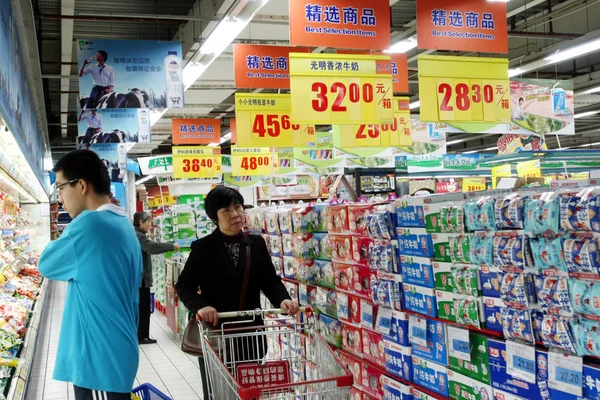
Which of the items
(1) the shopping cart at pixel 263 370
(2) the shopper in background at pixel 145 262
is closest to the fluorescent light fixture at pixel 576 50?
(2) the shopper in background at pixel 145 262

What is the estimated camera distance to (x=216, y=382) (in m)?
3.07

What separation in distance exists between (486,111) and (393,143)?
9.99 feet

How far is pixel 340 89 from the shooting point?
776cm

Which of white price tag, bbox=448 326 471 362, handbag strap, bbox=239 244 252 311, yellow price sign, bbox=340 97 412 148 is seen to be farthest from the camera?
yellow price sign, bbox=340 97 412 148

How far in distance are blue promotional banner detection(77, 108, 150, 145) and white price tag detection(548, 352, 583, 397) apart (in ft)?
31.5

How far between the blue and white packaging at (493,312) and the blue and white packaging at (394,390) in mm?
875

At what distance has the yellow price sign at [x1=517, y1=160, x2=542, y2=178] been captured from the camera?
36.0ft

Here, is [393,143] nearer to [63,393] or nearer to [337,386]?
[63,393]

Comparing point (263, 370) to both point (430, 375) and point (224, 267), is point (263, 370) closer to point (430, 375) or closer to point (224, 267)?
point (224, 267)

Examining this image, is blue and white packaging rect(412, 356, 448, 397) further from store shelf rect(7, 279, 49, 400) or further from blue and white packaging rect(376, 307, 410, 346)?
store shelf rect(7, 279, 49, 400)

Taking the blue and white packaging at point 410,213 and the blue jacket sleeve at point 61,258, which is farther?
the blue and white packaging at point 410,213

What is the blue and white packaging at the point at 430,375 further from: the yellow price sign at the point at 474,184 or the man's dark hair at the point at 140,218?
the yellow price sign at the point at 474,184

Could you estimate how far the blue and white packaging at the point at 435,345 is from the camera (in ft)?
11.3

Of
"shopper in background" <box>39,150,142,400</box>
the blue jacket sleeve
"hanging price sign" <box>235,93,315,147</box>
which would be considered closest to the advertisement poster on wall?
"hanging price sign" <box>235,93,315,147</box>
